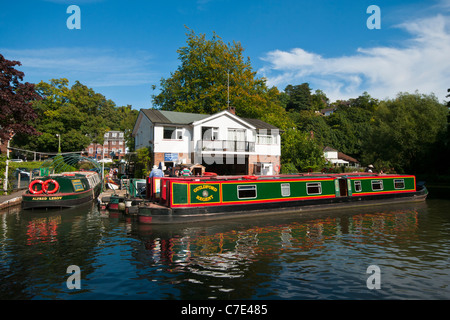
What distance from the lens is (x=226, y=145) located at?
29.8 metres

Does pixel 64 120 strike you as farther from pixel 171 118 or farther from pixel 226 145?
pixel 226 145

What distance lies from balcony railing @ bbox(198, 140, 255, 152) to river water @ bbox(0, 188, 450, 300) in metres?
13.7

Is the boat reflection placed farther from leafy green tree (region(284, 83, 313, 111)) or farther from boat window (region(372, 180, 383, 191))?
leafy green tree (region(284, 83, 313, 111))

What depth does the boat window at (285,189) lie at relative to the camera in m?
18.0

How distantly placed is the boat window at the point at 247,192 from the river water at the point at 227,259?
144 centimetres

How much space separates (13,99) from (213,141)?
53.5ft

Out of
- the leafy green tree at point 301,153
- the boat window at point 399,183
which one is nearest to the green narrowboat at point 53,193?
the leafy green tree at point 301,153

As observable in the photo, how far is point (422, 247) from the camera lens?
37.2 feet

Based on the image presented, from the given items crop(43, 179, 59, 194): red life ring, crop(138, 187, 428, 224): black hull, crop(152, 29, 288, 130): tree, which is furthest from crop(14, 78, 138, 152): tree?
crop(138, 187, 428, 224): black hull

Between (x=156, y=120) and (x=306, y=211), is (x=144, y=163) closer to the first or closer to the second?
(x=156, y=120)

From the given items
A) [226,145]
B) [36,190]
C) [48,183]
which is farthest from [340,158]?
[36,190]

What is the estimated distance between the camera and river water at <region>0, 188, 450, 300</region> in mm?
7477
